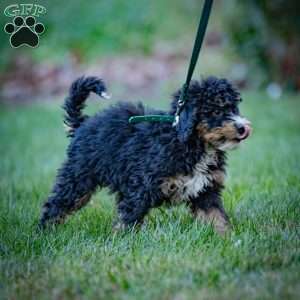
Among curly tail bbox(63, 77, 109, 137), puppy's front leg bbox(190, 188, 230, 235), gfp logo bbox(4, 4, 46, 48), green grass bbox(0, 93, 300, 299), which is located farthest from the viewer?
gfp logo bbox(4, 4, 46, 48)

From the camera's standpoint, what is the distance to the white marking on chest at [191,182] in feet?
16.5

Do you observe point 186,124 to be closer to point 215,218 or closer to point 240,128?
point 240,128

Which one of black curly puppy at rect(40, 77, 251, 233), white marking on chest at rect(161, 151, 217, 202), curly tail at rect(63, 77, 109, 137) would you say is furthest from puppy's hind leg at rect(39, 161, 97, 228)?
white marking on chest at rect(161, 151, 217, 202)

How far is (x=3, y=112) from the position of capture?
15.3 metres

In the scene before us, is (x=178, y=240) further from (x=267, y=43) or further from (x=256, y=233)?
(x=267, y=43)

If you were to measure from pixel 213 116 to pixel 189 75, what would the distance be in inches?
14.6

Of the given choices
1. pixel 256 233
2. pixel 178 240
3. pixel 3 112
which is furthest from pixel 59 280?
pixel 3 112

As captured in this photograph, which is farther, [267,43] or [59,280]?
[267,43]

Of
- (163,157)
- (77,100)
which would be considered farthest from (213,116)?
(77,100)

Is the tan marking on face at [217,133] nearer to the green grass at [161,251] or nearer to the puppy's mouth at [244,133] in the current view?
the puppy's mouth at [244,133]

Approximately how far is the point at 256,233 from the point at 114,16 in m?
14.9

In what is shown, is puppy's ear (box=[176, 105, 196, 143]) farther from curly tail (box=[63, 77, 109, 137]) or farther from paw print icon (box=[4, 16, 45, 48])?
paw print icon (box=[4, 16, 45, 48])

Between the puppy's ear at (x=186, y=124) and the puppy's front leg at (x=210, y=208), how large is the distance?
506mm

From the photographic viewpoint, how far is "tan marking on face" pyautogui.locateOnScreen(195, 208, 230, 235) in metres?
5.05
